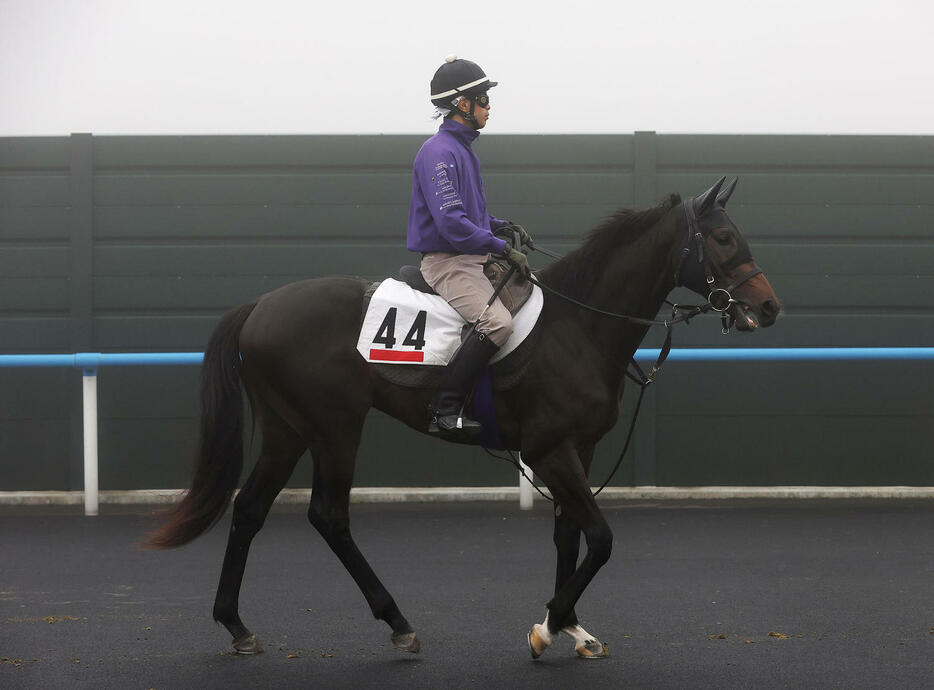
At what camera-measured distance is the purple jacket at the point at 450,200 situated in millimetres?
4715

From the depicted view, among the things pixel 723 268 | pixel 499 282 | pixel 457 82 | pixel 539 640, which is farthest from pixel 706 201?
pixel 539 640

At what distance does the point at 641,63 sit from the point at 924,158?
1.90 meters

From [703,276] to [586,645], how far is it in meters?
1.40

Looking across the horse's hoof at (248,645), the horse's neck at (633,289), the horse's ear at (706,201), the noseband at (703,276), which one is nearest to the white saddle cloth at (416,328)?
the horse's neck at (633,289)

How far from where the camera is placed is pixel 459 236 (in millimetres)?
4715

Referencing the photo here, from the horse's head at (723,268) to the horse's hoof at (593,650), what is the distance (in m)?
1.24

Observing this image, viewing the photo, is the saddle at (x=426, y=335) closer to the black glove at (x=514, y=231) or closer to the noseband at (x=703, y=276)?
the black glove at (x=514, y=231)

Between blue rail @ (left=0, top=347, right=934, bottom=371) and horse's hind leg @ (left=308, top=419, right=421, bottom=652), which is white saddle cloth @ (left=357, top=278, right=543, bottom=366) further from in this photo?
blue rail @ (left=0, top=347, right=934, bottom=371)

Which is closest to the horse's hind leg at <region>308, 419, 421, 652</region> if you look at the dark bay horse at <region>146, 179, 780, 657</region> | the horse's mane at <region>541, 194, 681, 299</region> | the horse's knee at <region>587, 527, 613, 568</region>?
Answer: the dark bay horse at <region>146, 179, 780, 657</region>

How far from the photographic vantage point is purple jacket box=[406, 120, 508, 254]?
471cm

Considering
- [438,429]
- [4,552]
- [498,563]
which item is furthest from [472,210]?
[4,552]

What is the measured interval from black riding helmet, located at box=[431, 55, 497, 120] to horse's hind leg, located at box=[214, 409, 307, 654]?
1400 mm

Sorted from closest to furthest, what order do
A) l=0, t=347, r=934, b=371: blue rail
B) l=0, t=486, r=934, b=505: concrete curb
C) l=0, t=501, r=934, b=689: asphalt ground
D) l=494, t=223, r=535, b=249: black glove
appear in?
l=0, t=501, r=934, b=689: asphalt ground, l=494, t=223, r=535, b=249: black glove, l=0, t=347, r=934, b=371: blue rail, l=0, t=486, r=934, b=505: concrete curb

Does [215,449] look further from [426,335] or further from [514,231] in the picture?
[514,231]
